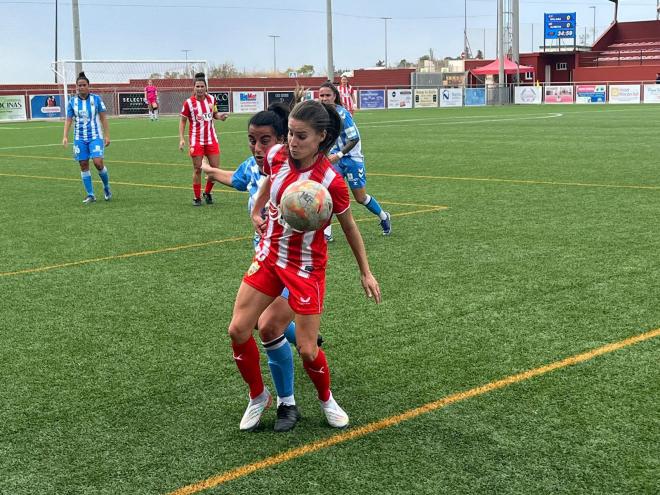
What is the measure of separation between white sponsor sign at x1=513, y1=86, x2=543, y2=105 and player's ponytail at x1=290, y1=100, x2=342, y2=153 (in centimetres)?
5439

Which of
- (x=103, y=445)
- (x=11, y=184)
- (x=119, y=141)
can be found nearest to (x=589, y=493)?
(x=103, y=445)

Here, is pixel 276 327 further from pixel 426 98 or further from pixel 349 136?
pixel 426 98

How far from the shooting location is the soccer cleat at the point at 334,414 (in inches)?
181

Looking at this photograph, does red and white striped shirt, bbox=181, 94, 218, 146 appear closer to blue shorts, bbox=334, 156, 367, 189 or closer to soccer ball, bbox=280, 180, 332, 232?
blue shorts, bbox=334, 156, 367, 189

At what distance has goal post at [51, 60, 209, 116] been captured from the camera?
39969mm

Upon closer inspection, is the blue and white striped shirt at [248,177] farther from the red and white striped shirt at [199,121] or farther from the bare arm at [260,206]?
the red and white striped shirt at [199,121]

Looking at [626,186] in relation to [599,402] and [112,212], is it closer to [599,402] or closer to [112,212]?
[112,212]

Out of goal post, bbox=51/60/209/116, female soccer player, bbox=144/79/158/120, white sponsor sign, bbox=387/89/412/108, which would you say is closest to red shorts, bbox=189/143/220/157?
goal post, bbox=51/60/209/116

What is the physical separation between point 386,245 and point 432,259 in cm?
96

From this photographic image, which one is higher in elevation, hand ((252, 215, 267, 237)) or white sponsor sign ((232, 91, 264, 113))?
white sponsor sign ((232, 91, 264, 113))

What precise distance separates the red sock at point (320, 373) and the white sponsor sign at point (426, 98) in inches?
2064

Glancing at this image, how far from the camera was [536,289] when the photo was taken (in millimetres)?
7387

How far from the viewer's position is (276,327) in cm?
457

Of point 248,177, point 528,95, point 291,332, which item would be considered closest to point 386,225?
point 248,177
